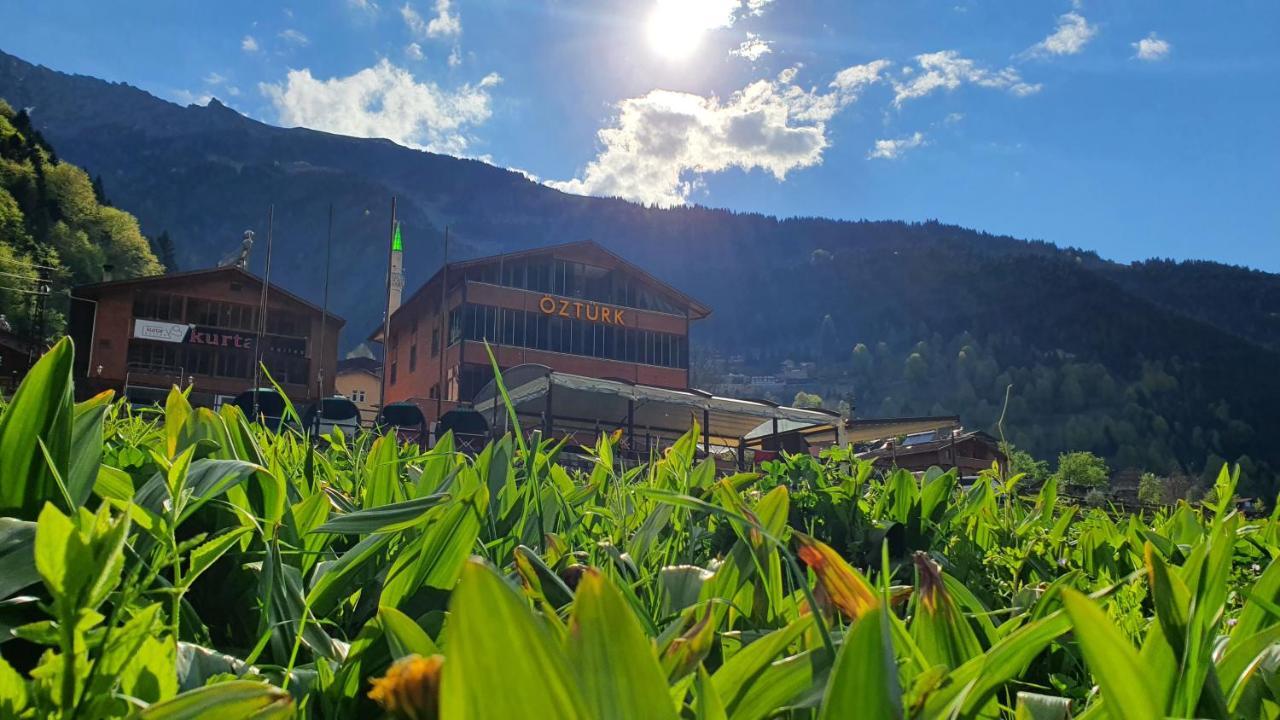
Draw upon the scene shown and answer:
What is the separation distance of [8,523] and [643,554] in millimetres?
632

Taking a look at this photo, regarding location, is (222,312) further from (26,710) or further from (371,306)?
(371,306)

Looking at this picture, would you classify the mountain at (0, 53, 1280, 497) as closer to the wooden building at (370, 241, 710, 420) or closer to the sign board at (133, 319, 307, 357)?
the wooden building at (370, 241, 710, 420)

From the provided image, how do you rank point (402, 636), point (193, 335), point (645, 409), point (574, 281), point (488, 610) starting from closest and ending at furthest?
point (488, 610) → point (402, 636) → point (645, 409) → point (193, 335) → point (574, 281)

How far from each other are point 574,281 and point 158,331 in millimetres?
16403

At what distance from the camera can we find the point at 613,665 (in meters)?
0.36

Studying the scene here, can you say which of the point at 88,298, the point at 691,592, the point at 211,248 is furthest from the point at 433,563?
the point at 211,248

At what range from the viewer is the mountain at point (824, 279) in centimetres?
8938

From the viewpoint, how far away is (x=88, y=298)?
103 ft

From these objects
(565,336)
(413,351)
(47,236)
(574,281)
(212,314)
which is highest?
(47,236)

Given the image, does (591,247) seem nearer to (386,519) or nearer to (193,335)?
(193,335)

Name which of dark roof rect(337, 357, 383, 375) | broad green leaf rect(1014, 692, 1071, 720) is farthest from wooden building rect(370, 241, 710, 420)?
broad green leaf rect(1014, 692, 1071, 720)

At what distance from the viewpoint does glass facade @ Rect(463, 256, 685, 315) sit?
110ft

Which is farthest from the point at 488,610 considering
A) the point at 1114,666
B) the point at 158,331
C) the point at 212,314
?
the point at 212,314

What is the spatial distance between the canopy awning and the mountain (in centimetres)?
5852
